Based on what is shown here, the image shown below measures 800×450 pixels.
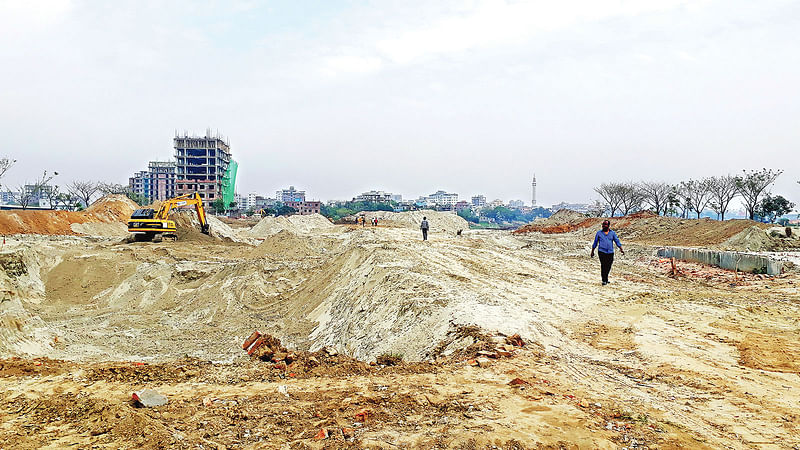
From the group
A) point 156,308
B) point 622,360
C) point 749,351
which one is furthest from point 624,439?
point 156,308

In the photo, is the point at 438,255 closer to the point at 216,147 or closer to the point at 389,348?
the point at 389,348

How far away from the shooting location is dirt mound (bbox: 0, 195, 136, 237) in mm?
32656

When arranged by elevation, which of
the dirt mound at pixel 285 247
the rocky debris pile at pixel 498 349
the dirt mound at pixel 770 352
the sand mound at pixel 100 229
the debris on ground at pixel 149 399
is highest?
the sand mound at pixel 100 229

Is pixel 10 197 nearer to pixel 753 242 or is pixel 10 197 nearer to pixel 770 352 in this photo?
pixel 753 242

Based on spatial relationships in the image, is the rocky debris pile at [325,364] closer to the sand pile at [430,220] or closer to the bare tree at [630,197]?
the sand pile at [430,220]

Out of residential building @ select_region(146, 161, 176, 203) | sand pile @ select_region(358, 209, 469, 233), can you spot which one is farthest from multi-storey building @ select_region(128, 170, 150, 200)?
sand pile @ select_region(358, 209, 469, 233)

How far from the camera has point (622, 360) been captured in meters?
6.17

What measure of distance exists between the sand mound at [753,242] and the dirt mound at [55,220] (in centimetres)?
3996

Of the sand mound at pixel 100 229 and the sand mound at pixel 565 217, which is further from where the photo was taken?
the sand mound at pixel 565 217

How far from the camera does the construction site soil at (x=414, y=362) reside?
4098 mm

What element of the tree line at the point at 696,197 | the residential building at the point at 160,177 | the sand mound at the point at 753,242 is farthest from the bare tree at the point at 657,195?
the residential building at the point at 160,177

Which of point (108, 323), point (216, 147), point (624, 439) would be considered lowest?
point (108, 323)

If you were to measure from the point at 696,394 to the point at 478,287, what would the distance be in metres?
6.59

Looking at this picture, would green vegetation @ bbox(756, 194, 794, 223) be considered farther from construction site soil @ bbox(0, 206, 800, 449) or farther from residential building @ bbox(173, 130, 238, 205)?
residential building @ bbox(173, 130, 238, 205)
